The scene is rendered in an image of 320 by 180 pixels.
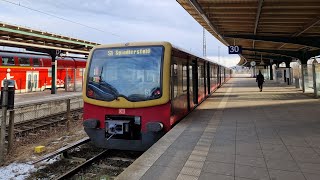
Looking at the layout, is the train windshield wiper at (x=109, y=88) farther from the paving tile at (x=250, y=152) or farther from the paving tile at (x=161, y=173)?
the paving tile at (x=250, y=152)

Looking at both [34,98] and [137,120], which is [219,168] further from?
[34,98]

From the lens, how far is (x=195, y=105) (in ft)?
38.2

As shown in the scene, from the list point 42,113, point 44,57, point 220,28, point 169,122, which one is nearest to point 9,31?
point 42,113

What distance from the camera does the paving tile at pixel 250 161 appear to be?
4574mm

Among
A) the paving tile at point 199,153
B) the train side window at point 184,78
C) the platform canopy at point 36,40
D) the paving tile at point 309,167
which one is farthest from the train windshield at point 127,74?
the platform canopy at point 36,40

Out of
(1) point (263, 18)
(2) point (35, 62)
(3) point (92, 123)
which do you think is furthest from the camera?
(2) point (35, 62)

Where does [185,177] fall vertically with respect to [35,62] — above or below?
below

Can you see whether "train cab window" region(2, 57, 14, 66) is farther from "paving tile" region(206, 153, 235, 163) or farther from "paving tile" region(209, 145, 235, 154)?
"paving tile" region(206, 153, 235, 163)

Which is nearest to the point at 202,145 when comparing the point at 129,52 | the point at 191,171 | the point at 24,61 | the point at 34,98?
the point at 191,171

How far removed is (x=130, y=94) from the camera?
6.73m

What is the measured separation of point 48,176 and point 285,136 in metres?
5.27

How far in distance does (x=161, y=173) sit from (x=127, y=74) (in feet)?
10.4

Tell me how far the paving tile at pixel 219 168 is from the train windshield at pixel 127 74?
2.45 meters

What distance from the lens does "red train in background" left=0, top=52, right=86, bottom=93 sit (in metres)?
20.7
